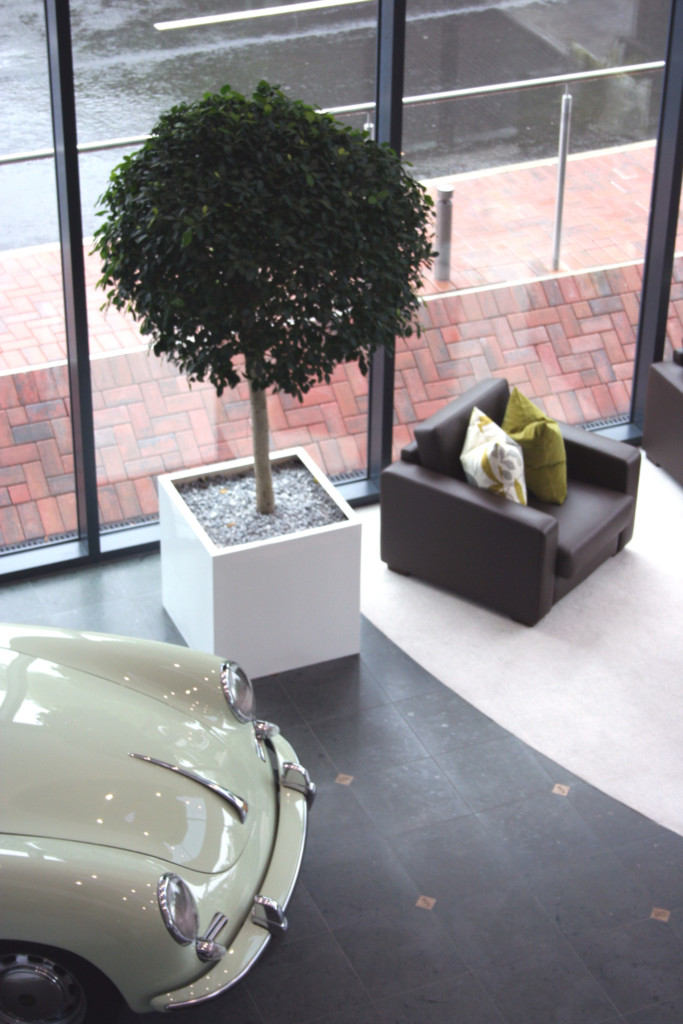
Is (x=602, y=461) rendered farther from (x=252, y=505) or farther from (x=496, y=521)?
(x=252, y=505)

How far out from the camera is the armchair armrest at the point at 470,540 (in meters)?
5.10

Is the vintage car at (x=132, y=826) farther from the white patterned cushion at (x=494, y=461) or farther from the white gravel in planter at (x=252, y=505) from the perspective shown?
the white patterned cushion at (x=494, y=461)

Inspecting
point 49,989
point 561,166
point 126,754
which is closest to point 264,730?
point 126,754

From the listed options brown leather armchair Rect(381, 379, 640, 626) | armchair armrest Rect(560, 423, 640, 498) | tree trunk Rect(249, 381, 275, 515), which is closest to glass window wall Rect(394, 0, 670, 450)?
brown leather armchair Rect(381, 379, 640, 626)

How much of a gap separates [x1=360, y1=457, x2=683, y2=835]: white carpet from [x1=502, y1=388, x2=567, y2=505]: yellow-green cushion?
0.50 metres

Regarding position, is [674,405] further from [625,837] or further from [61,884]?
[61,884]

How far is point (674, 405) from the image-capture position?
6250 millimetres

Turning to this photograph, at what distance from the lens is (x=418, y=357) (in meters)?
6.19

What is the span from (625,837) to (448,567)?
1.59 m

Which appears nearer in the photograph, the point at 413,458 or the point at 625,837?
the point at 625,837

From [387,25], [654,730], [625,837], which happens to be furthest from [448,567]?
[387,25]

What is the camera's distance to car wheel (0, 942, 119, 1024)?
313 centimetres

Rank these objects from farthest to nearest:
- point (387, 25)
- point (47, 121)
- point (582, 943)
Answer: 1. point (387, 25)
2. point (47, 121)
3. point (582, 943)

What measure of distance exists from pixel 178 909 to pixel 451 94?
13.2ft
